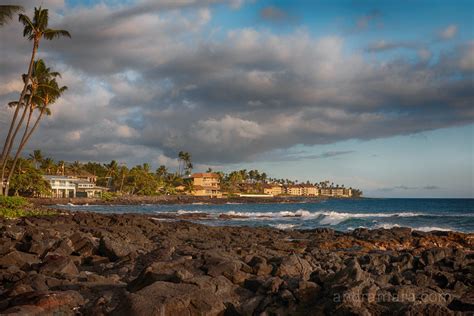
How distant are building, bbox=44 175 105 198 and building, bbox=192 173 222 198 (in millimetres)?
38352

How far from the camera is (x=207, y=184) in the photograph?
523 ft

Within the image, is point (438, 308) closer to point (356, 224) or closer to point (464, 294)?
point (464, 294)

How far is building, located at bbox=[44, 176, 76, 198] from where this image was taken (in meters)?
96.9

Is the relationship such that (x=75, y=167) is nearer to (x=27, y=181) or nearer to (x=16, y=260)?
(x=27, y=181)

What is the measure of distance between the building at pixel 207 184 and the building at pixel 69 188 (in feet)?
126

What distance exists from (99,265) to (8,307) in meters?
4.29

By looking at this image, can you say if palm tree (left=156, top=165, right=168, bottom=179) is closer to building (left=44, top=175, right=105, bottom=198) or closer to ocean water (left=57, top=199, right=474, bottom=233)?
building (left=44, top=175, right=105, bottom=198)

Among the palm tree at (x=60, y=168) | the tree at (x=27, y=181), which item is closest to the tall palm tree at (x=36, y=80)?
the tree at (x=27, y=181)

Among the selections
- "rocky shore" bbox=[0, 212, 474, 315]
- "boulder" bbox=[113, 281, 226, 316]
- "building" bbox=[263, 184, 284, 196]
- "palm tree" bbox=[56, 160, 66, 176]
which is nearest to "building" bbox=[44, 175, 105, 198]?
"palm tree" bbox=[56, 160, 66, 176]

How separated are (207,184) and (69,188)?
210 feet

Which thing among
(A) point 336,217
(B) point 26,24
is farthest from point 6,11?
(A) point 336,217

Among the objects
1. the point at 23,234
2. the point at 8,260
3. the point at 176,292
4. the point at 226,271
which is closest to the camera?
the point at 176,292

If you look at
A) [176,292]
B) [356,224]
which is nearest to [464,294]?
[176,292]

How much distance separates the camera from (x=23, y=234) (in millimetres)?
15180
